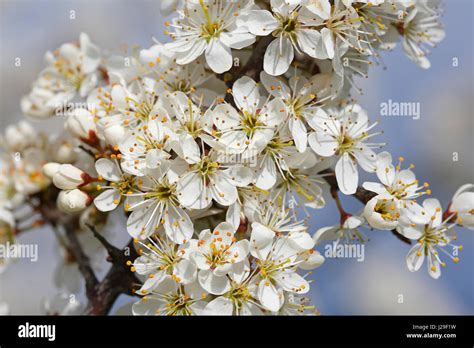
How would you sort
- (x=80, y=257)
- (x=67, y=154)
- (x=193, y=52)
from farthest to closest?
(x=67, y=154)
(x=80, y=257)
(x=193, y=52)

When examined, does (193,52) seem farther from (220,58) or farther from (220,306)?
(220,306)

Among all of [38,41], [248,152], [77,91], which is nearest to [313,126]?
[248,152]

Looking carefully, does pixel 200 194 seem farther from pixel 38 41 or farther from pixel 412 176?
pixel 38 41

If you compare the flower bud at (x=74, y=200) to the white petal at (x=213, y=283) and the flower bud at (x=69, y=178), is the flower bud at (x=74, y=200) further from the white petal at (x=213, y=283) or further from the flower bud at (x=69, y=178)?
the white petal at (x=213, y=283)

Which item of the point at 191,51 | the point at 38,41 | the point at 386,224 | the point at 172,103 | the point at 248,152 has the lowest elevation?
the point at 386,224

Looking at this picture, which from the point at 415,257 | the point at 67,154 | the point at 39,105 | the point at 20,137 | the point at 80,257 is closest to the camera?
the point at 415,257

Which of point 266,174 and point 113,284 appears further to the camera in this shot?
point 113,284

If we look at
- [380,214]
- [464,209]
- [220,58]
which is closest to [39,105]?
[220,58]
